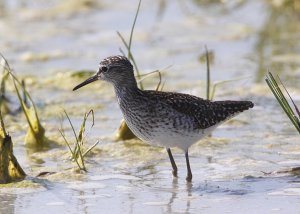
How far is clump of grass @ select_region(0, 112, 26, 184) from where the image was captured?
636 centimetres

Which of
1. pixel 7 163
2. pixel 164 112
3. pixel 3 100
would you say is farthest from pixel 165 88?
pixel 7 163

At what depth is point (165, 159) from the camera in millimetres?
7270

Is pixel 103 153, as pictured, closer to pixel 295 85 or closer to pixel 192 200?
pixel 192 200

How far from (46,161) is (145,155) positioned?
817mm

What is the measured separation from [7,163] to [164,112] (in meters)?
1.23

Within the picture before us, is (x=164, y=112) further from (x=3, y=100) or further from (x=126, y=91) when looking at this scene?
(x=3, y=100)

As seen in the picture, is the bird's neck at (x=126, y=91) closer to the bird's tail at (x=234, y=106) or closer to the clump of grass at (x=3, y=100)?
the bird's tail at (x=234, y=106)

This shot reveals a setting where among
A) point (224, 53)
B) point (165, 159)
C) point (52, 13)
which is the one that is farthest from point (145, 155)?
point (52, 13)

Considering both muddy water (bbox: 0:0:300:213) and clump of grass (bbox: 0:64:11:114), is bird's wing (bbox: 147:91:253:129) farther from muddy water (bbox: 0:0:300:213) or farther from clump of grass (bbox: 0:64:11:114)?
clump of grass (bbox: 0:64:11:114)

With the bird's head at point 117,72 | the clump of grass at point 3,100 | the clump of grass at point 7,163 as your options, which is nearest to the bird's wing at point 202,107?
the bird's head at point 117,72

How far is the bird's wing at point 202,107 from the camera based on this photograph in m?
6.80

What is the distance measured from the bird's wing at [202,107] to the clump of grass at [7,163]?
3.83 feet

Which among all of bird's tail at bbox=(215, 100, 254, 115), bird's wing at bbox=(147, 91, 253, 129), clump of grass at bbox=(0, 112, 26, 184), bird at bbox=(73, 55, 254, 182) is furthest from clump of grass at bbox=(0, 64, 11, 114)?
bird's tail at bbox=(215, 100, 254, 115)

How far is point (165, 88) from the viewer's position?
930cm
